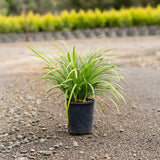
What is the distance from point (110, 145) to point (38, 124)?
0.94 meters

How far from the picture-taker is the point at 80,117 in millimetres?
2479

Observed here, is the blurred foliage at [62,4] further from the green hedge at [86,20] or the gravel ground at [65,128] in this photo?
the gravel ground at [65,128]

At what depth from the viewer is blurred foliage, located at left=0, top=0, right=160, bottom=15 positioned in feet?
66.2

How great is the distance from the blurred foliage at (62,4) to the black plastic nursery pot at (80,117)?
1797 centimetres

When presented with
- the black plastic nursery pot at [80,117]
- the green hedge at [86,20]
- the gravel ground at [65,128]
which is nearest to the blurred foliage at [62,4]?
the green hedge at [86,20]

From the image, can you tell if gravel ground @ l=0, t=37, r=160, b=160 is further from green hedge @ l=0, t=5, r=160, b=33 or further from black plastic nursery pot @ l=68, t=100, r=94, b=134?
green hedge @ l=0, t=5, r=160, b=33

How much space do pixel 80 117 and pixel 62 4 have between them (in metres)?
20.6

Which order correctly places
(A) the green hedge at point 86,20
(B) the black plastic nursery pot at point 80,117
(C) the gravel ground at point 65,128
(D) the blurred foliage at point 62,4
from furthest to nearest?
(D) the blurred foliage at point 62,4, (A) the green hedge at point 86,20, (B) the black plastic nursery pot at point 80,117, (C) the gravel ground at point 65,128

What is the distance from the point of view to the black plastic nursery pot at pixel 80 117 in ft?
8.04

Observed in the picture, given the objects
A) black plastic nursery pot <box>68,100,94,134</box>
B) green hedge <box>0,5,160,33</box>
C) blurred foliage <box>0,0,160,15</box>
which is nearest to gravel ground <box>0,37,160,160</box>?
black plastic nursery pot <box>68,100,94,134</box>

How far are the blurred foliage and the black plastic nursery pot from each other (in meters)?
18.0

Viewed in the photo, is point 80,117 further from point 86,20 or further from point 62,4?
point 62,4

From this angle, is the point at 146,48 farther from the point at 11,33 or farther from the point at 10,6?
the point at 10,6

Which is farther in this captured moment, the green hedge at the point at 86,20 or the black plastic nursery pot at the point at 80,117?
the green hedge at the point at 86,20
